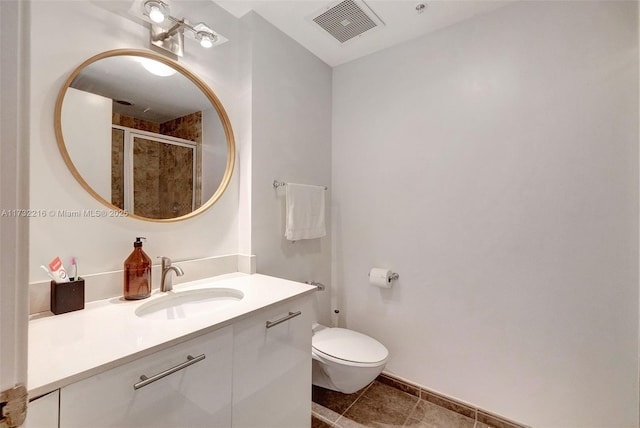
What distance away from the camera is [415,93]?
6.13ft

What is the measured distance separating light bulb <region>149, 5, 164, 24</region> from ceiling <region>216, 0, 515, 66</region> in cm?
54

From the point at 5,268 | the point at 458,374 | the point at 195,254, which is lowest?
the point at 458,374

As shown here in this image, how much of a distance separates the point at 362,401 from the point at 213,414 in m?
1.21

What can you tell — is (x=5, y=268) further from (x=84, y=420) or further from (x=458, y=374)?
(x=458, y=374)

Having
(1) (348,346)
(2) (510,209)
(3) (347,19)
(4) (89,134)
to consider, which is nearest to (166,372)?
(4) (89,134)

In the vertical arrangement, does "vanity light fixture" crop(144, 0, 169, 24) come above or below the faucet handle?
above

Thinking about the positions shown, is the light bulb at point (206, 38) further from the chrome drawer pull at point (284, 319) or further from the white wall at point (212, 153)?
the chrome drawer pull at point (284, 319)

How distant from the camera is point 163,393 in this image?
79cm

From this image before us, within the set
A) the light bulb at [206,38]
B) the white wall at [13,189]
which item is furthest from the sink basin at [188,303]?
the light bulb at [206,38]

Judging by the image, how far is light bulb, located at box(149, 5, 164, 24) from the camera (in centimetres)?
116

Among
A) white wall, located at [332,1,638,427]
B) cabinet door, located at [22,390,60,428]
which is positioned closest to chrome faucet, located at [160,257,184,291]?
cabinet door, located at [22,390,60,428]

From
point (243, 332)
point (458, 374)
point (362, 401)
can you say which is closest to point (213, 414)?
point (243, 332)

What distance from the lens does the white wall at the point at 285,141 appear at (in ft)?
5.47

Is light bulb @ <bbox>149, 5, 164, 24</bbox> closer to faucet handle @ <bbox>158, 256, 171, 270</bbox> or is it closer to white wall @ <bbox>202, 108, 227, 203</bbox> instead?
white wall @ <bbox>202, 108, 227, 203</bbox>
